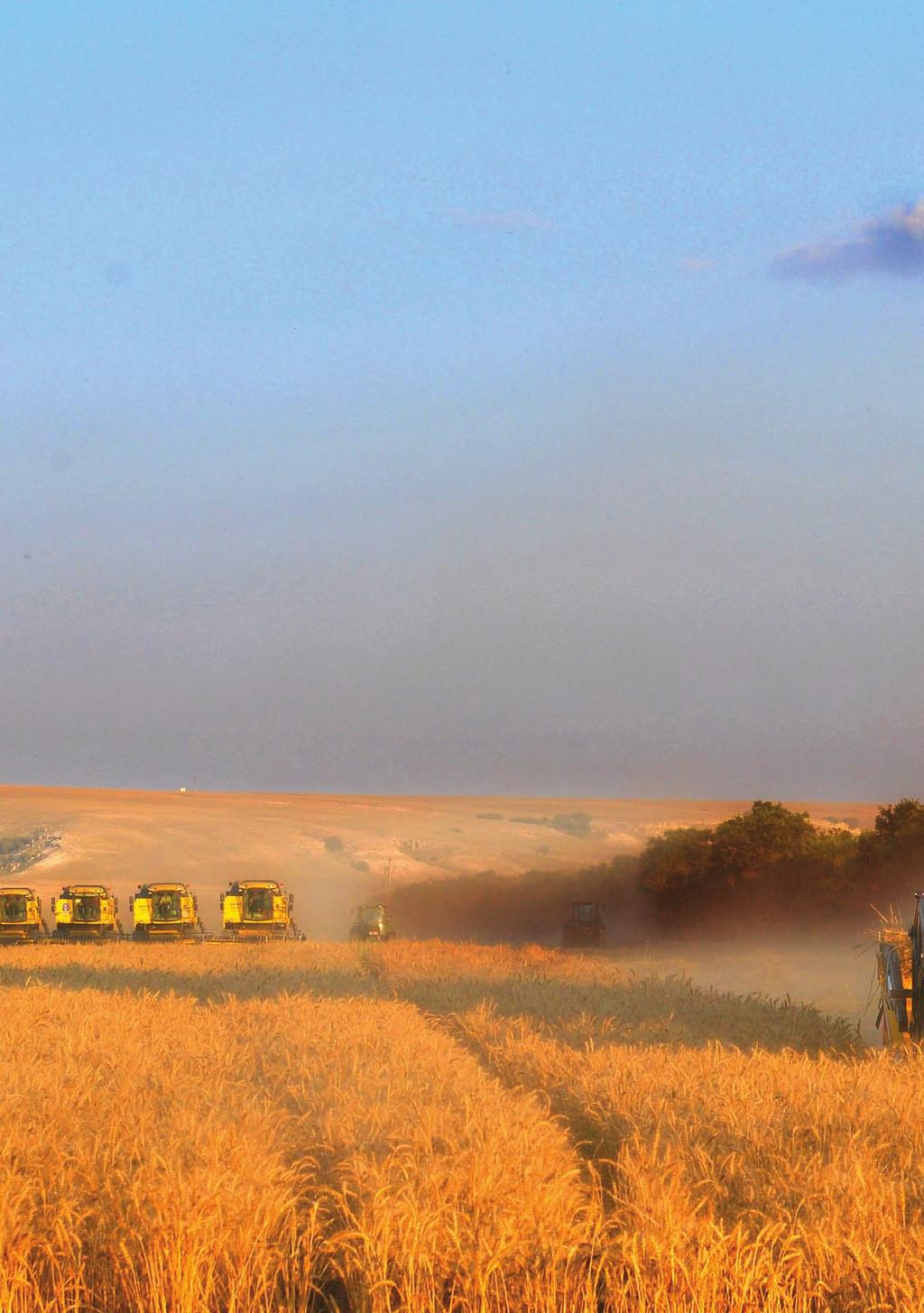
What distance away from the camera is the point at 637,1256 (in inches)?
292

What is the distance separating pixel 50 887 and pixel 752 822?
44175 millimetres

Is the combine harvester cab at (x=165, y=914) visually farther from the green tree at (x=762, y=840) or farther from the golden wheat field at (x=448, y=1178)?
the golden wheat field at (x=448, y=1178)

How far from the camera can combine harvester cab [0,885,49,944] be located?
46.6 m

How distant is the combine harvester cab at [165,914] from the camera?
46.2 metres

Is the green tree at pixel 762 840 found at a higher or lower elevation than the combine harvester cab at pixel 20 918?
higher

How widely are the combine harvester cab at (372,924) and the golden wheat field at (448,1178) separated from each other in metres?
33.1

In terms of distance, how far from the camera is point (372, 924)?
48.2m

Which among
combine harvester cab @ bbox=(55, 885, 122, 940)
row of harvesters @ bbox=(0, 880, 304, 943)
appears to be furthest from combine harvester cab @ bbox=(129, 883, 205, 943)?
combine harvester cab @ bbox=(55, 885, 122, 940)

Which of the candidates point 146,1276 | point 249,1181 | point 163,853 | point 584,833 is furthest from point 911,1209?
point 584,833

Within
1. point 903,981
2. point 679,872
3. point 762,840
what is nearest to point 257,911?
point 679,872

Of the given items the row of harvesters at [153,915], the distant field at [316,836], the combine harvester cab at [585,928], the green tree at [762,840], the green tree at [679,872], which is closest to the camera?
the row of harvesters at [153,915]

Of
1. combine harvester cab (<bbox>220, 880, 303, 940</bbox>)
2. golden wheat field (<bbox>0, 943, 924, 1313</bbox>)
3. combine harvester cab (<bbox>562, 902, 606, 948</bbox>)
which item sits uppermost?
golden wheat field (<bbox>0, 943, 924, 1313</bbox>)

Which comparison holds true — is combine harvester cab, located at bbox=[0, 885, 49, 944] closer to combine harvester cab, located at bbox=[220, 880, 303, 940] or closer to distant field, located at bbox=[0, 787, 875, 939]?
combine harvester cab, located at bbox=[220, 880, 303, 940]

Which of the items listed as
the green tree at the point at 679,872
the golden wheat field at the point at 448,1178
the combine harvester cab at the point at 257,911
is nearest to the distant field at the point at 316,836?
the green tree at the point at 679,872
